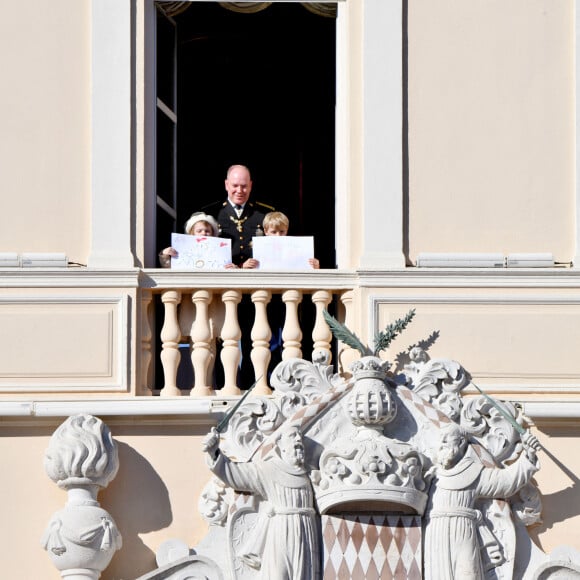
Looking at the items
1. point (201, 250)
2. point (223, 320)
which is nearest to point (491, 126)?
point (201, 250)

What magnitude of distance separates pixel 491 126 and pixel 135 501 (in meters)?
3.12

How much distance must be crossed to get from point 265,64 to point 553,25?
421 cm

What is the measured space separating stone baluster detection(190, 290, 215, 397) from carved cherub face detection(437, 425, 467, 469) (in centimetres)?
146

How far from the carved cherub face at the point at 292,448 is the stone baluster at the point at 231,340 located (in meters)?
0.69

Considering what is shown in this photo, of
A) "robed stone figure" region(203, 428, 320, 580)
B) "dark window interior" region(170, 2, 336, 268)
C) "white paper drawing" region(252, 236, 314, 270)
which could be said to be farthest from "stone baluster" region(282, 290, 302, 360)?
"dark window interior" region(170, 2, 336, 268)

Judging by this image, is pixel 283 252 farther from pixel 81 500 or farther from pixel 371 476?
pixel 81 500

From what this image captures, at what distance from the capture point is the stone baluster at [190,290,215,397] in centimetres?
1614

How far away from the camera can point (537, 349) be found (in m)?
16.2

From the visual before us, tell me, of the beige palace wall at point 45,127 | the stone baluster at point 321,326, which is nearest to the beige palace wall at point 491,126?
the stone baluster at point 321,326

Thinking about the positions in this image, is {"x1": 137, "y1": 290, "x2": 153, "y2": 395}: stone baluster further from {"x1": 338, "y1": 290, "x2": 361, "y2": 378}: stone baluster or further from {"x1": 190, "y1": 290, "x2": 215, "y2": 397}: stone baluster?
{"x1": 338, "y1": 290, "x2": 361, "y2": 378}: stone baluster

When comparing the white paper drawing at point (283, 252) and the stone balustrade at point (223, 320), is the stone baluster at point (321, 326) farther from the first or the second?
the white paper drawing at point (283, 252)

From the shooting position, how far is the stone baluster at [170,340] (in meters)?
16.2

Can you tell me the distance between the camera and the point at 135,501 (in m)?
15.9

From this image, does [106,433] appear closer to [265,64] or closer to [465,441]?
[465,441]
